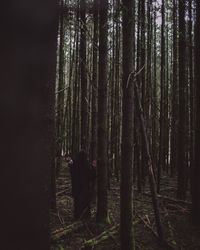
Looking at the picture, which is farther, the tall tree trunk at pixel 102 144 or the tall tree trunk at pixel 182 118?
the tall tree trunk at pixel 182 118

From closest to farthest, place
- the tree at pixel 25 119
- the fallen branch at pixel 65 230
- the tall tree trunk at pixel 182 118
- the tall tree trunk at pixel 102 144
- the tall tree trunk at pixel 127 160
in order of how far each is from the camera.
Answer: the tree at pixel 25 119 < the tall tree trunk at pixel 127 160 < the fallen branch at pixel 65 230 < the tall tree trunk at pixel 102 144 < the tall tree trunk at pixel 182 118

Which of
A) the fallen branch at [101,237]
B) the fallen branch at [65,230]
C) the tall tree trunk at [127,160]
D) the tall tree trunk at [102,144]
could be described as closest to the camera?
the tall tree trunk at [127,160]

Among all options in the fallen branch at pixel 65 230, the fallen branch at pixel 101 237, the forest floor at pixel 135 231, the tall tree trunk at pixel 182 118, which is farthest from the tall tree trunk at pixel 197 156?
the fallen branch at pixel 65 230

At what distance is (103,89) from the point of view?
4.80m

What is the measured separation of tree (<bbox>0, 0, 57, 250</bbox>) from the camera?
491mm

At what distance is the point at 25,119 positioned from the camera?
20.9 inches

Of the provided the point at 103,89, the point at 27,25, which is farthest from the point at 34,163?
the point at 103,89

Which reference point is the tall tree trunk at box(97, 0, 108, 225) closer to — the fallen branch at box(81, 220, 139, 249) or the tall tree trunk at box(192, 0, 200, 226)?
the fallen branch at box(81, 220, 139, 249)

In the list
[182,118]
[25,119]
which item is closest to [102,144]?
[182,118]

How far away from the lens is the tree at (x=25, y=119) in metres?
0.49

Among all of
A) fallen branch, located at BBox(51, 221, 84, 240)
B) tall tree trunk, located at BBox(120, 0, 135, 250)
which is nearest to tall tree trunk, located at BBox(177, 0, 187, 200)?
fallen branch, located at BBox(51, 221, 84, 240)

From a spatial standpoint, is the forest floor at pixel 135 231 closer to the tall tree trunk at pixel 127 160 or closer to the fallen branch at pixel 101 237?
the fallen branch at pixel 101 237

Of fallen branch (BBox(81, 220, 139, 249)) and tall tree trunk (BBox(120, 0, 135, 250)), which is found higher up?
tall tree trunk (BBox(120, 0, 135, 250))

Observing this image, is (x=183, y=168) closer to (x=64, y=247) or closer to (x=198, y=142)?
(x=198, y=142)
